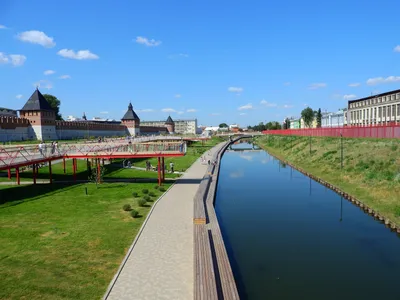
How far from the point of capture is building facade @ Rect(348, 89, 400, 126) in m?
73.0

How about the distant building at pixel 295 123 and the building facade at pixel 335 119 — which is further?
the distant building at pixel 295 123

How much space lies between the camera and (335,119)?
114812 mm

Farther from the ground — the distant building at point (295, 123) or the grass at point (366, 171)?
the distant building at point (295, 123)

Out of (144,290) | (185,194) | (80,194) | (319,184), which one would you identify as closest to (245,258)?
(144,290)

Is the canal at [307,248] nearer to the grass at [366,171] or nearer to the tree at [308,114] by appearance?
the grass at [366,171]

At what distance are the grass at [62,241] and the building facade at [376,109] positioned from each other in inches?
2565

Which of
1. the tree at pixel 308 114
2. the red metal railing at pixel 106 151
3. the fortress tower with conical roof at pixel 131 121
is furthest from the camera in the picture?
the tree at pixel 308 114

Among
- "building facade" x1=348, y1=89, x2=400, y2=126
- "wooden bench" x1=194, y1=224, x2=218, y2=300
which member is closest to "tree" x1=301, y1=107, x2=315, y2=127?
"building facade" x1=348, y1=89, x2=400, y2=126

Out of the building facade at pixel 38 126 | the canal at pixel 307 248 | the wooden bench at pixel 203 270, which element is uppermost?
the building facade at pixel 38 126

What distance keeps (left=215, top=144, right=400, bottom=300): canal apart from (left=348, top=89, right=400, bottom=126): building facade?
54147 mm

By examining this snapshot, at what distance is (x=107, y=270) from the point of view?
10.5 meters

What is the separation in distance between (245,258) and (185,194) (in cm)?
975

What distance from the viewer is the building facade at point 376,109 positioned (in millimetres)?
73000

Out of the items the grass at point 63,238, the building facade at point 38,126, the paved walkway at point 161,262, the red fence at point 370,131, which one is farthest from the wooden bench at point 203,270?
the building facade at point 38,126
